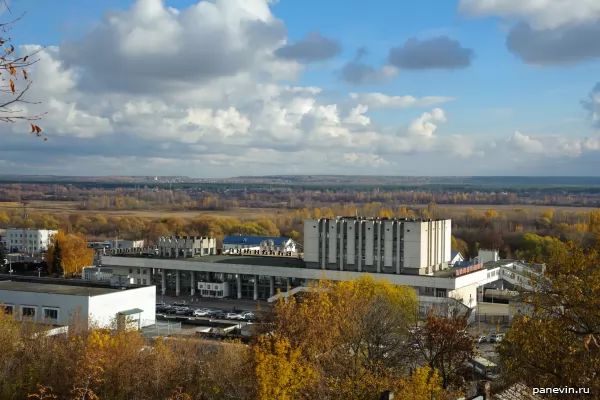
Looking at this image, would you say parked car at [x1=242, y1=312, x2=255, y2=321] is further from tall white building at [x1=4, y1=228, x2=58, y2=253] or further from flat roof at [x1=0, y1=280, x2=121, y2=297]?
tall white building at [x1=4, y1=228, x2=58, y2=253]

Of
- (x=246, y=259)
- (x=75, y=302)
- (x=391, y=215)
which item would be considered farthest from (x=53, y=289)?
(x=391, y=215)

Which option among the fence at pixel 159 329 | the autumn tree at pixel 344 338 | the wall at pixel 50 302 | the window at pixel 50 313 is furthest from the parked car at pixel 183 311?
the autumn tree at pixel 344 338

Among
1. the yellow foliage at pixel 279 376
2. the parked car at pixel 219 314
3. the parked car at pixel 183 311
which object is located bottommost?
the parked car at pixel 219 314

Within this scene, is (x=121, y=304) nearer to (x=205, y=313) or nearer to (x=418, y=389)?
(x=205, y=313)

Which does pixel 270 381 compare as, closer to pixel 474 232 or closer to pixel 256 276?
pixel 256 276

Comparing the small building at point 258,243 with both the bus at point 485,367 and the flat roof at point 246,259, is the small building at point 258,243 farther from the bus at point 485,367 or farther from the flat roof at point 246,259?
the bus at point 485,367
